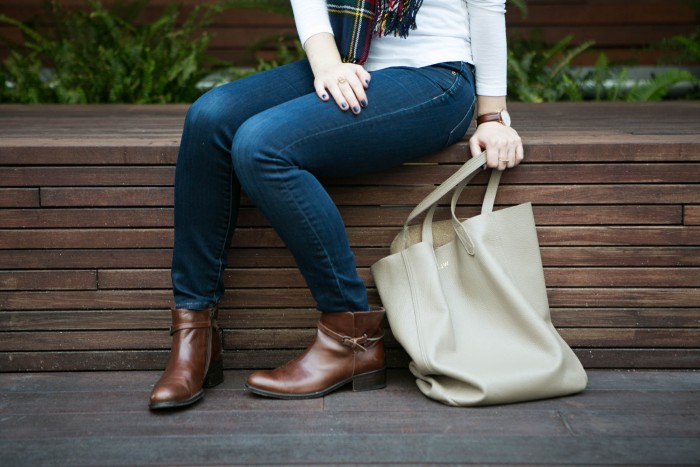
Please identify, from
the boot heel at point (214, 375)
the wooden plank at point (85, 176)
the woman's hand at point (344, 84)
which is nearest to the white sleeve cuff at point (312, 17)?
the woman's hand at point (344, 84)

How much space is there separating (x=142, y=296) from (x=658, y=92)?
2.56 m

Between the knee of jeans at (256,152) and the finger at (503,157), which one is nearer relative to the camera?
the knee of jeans at (256,152)

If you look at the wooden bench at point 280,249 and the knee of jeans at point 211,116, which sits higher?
the knee of jeans at point 211,116

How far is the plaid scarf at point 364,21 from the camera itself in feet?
5.37

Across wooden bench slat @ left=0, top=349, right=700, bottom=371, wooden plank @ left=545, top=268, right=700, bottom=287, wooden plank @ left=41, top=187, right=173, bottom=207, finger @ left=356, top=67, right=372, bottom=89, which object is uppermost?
finger @ left=356, top=67, right=372, bottom=89

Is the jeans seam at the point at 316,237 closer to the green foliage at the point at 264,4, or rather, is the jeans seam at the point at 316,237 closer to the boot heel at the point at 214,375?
the boot heel at the point at 214,375

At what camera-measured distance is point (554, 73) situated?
3.58m

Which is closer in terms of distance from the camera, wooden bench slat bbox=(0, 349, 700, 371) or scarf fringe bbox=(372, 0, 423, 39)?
scarf fringe bbox=(372, 0, 423, 39)

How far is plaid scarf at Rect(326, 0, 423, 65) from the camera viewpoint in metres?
1.64

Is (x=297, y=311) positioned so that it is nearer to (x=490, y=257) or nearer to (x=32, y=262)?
(x=490, y=257)

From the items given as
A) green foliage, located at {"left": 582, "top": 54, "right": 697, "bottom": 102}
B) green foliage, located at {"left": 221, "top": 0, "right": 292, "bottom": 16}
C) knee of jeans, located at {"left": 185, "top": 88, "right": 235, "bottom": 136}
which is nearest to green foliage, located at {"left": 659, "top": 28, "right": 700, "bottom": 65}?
green foliage, located at {"left": 582, "top": 54, "right": 697, "bottom": 102}

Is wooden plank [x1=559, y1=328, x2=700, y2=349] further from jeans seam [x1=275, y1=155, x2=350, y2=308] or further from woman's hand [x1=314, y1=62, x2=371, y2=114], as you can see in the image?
woman's hand [x1=314, y1=62, x2=371, y2=114]

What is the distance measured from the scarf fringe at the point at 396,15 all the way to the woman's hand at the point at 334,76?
11 cm

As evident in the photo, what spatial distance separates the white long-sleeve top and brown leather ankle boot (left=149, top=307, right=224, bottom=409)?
0.67 m
